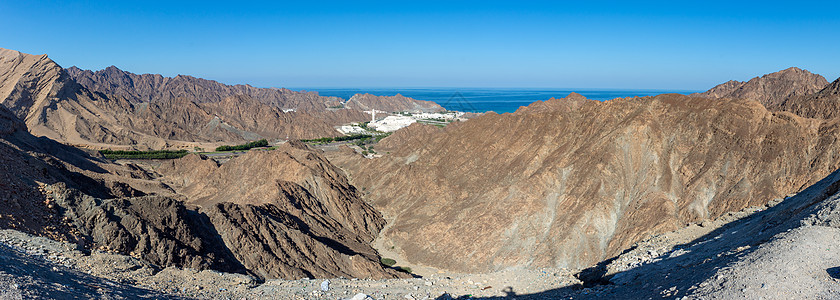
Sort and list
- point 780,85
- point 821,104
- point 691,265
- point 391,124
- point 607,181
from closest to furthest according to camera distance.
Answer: point 691,265, point 607,181, point 821,104, point 780,85, point 391,124

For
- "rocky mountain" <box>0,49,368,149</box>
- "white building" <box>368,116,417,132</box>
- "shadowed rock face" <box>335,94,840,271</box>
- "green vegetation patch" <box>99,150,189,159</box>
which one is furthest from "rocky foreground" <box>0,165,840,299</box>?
"white building" <box>368,116,417,132</box>

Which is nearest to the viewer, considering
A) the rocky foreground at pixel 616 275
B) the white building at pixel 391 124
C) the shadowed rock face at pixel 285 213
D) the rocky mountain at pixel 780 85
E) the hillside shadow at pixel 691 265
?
the rocky foreground at pixel 616 275

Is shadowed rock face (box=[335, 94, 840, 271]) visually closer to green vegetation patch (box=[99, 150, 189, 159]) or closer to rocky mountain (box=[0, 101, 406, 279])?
rocky mountain (box=[0, 101, 406, 279])

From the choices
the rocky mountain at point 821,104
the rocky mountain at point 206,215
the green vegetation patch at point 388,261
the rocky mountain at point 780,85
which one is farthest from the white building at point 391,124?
the green vegetation patch at point 388,261

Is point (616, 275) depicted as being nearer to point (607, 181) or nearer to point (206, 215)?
point (607, 181)

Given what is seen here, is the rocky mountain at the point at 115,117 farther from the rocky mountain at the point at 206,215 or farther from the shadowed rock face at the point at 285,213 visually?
the rocky mountain at the point at 206,215

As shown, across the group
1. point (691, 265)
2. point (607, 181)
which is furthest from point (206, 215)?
point (607, 181)
